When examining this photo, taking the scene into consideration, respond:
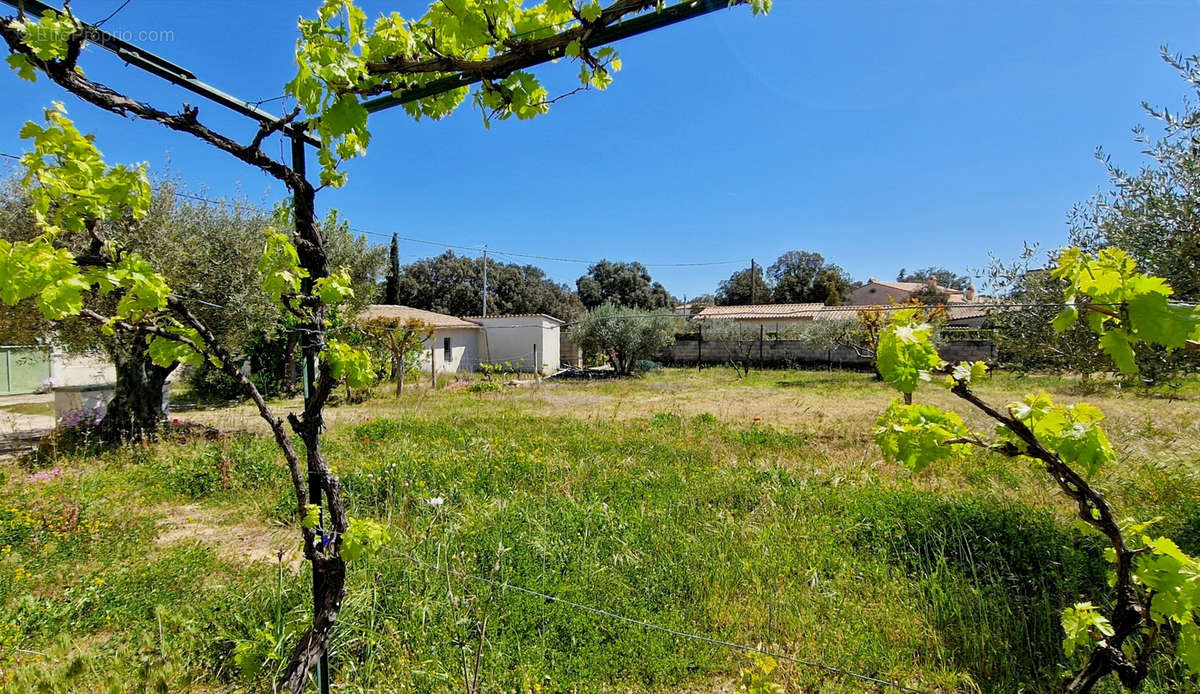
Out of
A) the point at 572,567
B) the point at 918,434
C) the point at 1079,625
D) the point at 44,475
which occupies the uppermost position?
the point at 918,434

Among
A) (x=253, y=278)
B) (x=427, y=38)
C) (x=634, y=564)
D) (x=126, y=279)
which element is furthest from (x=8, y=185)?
(x=634, y=564)

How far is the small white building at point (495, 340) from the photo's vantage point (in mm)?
20844

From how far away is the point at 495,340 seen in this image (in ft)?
75.0

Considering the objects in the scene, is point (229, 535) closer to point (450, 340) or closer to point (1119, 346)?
point (1119, 346)

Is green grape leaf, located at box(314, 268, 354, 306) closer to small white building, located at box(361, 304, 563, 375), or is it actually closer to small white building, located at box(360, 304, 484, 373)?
small white building, located at box(360, 304, 484, 373)

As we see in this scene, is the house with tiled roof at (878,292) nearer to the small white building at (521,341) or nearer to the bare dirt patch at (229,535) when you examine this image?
the small white building at (521,341)

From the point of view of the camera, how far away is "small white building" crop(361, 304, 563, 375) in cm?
2084

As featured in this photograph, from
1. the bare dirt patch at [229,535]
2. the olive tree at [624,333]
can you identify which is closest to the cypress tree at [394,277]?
the olive tree at [624,333]

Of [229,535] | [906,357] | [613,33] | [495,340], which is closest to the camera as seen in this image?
[906,357]

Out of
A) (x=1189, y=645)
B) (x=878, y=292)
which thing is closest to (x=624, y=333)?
(x=1189, y=645)

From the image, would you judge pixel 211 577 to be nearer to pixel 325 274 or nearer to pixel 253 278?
pixel 325 274

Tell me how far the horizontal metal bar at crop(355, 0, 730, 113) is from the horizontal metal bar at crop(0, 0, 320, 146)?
0.44 metres

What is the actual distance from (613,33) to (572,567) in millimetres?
2959

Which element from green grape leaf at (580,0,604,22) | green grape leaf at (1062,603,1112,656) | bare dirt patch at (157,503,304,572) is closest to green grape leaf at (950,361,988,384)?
green grape leaf at (1062,603,1112,656)
